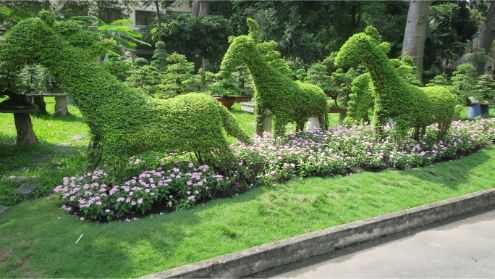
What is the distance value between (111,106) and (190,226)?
7.02 ft

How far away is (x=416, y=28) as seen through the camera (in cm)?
1569

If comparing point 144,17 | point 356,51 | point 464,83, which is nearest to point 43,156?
point 356,51

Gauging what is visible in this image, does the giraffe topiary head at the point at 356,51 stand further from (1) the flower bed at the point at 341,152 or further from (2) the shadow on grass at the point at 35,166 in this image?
(2) the shadow on grass at the point at 35,166

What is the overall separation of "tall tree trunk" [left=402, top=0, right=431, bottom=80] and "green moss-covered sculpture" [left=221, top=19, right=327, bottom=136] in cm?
837

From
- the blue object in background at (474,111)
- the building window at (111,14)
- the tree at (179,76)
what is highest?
the building window at (111,14)

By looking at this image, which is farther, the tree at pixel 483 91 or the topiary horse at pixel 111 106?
the tree at pixel 483 91

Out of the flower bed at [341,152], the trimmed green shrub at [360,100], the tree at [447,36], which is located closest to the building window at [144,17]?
the tree at [447,36]

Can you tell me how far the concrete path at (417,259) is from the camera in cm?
512

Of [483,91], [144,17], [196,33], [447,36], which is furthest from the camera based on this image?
[144,17]

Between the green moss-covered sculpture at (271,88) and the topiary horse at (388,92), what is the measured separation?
3.82 feet

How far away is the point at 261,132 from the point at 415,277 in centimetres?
490

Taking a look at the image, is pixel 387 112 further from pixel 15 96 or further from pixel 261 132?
pixel 15 96

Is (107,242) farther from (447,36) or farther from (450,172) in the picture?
(447,36)

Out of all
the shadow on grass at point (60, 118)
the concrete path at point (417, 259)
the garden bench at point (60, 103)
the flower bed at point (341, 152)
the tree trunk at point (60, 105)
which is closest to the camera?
the concrete path at point (417, 259)
